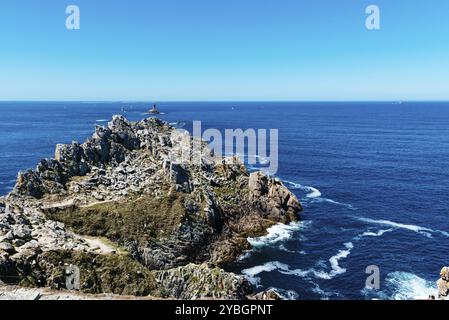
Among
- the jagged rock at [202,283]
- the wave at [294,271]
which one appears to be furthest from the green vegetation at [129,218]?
the wave at [294,271]

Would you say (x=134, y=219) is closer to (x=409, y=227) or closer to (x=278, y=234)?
(x=278, y=234)

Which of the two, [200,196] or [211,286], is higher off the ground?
[200,196]

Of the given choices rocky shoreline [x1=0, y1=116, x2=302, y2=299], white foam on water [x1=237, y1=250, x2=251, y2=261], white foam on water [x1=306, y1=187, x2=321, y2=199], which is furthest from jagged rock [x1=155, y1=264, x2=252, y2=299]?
white foam on water [x1=306, y1=187, x2=321, y2=199]

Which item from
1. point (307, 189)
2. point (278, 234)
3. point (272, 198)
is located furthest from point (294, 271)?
point (307, 189)

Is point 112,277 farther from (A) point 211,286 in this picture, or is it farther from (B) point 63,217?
(B) point 63,217

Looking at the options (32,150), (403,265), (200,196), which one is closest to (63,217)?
(200,196)

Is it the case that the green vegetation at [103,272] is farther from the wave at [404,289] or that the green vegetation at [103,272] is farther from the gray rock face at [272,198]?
the gray rock face at [272,198]
